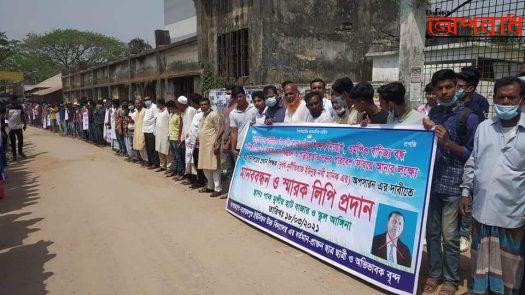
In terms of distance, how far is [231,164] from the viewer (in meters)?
6.97

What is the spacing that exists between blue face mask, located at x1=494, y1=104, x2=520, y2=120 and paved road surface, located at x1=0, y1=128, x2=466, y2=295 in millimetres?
1727

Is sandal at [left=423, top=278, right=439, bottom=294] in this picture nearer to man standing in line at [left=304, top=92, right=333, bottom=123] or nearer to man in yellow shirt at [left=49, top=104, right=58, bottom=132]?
man standing in line at [left=304, top=92, right=333, bottom=123]

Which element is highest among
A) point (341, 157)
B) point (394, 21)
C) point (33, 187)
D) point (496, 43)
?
point (394, 21)

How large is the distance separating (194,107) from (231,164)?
1558 millimetres

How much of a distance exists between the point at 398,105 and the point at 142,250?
3154mm

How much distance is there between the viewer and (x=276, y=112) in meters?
5.64

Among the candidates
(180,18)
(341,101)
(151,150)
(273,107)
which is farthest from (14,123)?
(180,18)

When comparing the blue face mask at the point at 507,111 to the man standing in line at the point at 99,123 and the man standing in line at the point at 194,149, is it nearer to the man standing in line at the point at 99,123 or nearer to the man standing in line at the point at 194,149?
the man standing in line at the point at 194,149

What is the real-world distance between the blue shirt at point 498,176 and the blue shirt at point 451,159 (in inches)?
5.6

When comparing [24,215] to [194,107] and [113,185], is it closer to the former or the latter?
[113,185]

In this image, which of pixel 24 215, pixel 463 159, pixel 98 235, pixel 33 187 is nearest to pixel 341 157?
pixel 463 159

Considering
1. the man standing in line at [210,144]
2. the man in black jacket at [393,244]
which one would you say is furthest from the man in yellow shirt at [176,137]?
the man in black jacket at [393,244]

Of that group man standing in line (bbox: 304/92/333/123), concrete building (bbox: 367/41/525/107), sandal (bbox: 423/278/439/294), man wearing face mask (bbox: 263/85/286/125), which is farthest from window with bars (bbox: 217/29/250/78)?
sandal (bbox: 423/278/439/294)

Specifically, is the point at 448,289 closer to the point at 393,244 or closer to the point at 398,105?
the point at 393,244
